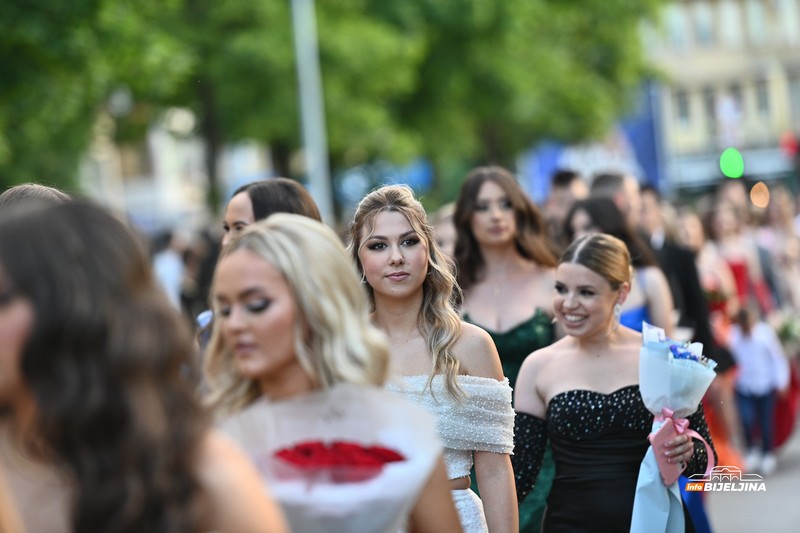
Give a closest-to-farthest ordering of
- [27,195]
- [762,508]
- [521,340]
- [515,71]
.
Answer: [27,195]
[521,340]
[762,508]
[515,71]

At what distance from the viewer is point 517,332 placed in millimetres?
7566

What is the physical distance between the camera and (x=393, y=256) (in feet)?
17.5

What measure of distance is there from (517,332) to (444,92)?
25.6 m

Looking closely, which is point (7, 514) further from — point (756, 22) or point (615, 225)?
point (756, 22)

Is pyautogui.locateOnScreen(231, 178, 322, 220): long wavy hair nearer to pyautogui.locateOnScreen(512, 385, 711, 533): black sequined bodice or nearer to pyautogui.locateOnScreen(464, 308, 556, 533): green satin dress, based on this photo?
pyautogui.locateOnScreen(512, 385, 711, 533): black sequined bodice

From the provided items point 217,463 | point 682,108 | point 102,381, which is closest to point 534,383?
point 217,463

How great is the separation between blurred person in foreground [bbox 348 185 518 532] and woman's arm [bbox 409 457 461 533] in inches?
44.7

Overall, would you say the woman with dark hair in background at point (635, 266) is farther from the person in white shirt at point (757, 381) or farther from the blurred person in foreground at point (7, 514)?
the blurred person in foreground at point (7, 514)

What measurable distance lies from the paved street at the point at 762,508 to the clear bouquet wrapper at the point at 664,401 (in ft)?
13.5

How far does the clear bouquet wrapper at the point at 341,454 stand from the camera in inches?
124

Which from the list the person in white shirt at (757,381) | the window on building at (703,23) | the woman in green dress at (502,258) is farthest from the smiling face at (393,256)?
the window on building at (703,23)

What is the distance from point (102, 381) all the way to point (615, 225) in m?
6.08

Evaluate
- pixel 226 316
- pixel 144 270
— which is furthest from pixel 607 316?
pixel 144 270

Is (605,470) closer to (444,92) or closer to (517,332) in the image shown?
(517,332)
